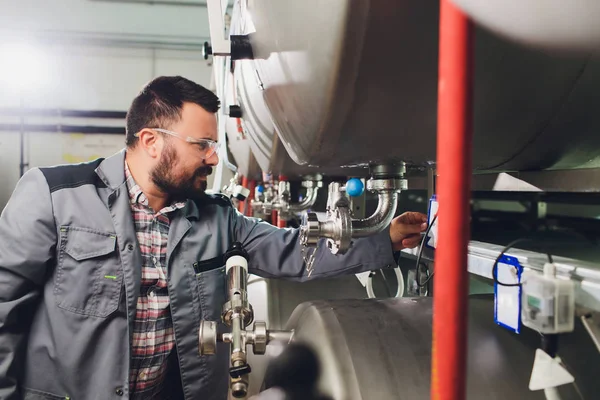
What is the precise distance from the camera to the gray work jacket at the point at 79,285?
103 centimetres

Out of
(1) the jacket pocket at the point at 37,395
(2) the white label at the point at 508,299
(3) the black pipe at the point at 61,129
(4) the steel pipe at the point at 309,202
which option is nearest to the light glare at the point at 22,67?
(3) the black pipe at the point at 61,129

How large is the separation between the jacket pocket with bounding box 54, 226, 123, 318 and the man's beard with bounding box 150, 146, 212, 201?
212 millimetres

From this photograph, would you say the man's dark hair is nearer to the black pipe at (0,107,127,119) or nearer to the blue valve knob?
the blue valve knob

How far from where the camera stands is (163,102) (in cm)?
125

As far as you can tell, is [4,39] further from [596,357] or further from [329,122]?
[596,357]

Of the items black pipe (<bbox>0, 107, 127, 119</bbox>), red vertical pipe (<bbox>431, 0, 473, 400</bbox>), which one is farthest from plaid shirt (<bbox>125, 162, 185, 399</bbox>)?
black pipe (<bbox>0, 107, 127, 119</bbox>)

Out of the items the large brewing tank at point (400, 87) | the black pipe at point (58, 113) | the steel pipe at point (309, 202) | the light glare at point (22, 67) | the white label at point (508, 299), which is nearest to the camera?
the large brewing tank at point (400, 87)

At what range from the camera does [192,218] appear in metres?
1.26

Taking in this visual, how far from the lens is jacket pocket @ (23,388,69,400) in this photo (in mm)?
1050

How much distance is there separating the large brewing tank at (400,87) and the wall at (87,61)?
3418 millimetres

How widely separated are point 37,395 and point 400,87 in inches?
43.1

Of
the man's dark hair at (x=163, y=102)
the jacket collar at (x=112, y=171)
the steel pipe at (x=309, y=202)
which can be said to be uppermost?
the man's dark hair at (x=163, y=102)

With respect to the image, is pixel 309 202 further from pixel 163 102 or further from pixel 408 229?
pixel 408 229

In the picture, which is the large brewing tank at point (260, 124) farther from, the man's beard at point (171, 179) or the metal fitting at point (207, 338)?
the metal fitting at point (207, 338)
